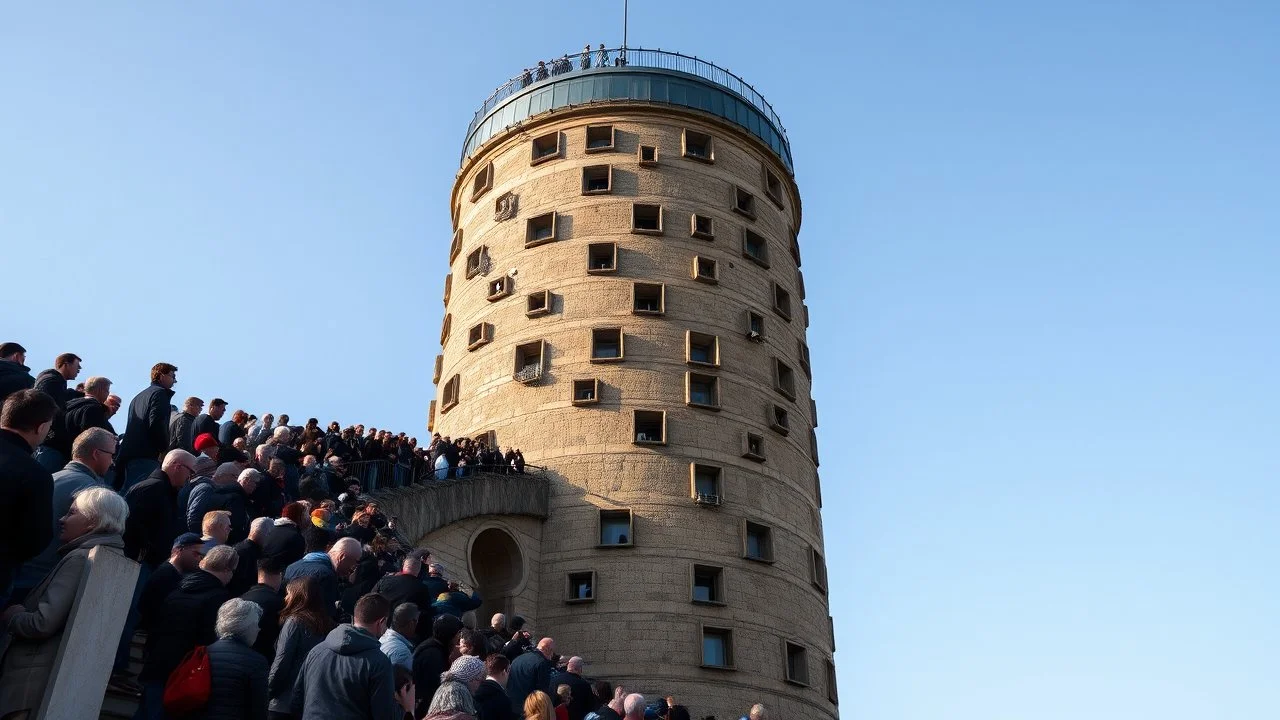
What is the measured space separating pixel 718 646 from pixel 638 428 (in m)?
7.05

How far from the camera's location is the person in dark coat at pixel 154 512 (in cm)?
886

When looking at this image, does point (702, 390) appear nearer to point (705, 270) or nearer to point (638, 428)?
point (638, 428)

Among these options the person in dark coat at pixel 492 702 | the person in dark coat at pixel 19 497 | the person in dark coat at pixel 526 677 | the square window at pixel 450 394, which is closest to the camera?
the person in dark coat at pixel 19 497

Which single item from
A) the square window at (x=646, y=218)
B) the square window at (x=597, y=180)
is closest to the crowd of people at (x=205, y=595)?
the square window at (x=646, y=218)

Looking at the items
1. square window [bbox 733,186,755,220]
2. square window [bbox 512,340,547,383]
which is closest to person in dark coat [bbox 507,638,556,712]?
square window [bbox 512,340,547,383]

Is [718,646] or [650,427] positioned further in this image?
[650,427]

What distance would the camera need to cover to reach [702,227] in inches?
1513

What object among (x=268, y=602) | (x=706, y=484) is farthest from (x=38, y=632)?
(x=706, y=484)

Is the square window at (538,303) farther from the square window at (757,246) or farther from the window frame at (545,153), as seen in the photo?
the square window at (757,246)

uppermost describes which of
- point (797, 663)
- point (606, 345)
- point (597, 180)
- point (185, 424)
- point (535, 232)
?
point (597, 180)

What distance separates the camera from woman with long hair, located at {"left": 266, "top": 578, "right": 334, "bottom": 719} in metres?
7.35

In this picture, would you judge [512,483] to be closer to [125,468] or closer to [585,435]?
[585,435]

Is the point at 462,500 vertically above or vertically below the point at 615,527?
below

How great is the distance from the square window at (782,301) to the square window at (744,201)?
271cm
